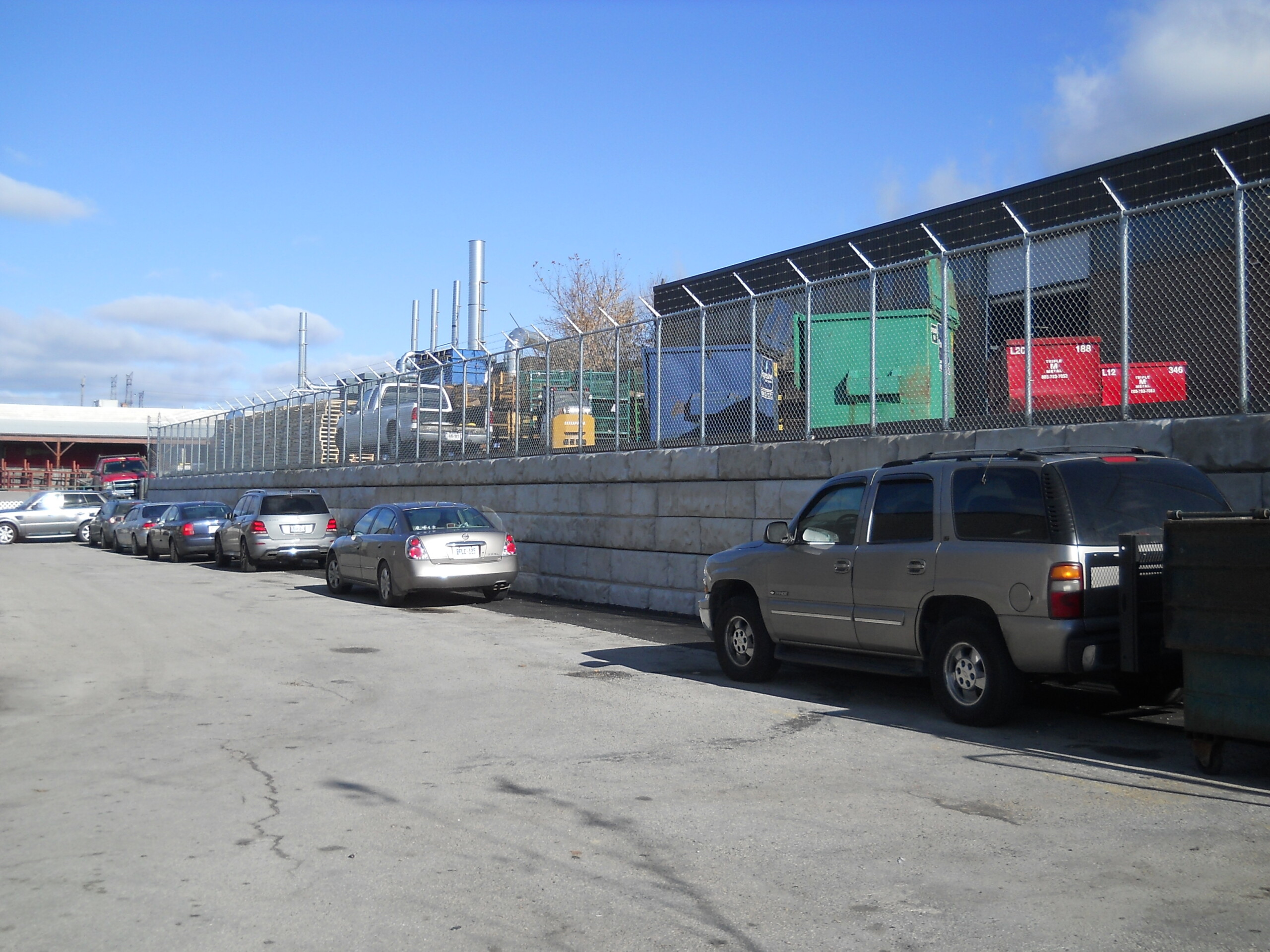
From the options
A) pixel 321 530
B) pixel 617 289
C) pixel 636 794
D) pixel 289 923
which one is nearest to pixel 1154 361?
pixel 636 794

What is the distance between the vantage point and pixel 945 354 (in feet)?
41.0

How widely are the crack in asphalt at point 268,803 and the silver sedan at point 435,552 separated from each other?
856cm

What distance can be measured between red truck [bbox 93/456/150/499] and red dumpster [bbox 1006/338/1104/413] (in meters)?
44.9

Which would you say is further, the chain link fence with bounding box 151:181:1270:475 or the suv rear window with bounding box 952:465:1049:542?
the chain link fence with bounding box 151:181:1270:475

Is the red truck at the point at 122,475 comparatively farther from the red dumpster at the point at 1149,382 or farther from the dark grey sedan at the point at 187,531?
the red dumpster at the point at 1149,382

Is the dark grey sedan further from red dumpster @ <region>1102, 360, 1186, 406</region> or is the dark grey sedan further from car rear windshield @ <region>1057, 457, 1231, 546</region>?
car rear windshield @ <region>1057, 457, 1231, 546</region>

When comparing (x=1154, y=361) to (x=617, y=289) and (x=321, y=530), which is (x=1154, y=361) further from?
(x=617, y=289)

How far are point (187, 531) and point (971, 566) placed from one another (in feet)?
79.4

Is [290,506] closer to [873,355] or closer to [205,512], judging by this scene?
[205,512]

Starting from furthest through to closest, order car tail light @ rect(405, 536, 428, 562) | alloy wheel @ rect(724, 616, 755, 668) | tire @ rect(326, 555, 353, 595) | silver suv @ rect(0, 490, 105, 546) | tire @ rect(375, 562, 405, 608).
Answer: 1. silver suv @ rect(0, 490, 105, 546)
2. tire @ rect(326, 555, 353, 595)
3. tire @ rect(375, 562, 405, 608)
4. car tail light @ rect(405, 536, 428, 562)
5. alloy wheel @ rect(724, 616, 755, 668)

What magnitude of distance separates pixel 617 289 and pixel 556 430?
39931mm

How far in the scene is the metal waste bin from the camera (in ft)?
20.7

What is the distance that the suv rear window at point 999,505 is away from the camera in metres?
7.75

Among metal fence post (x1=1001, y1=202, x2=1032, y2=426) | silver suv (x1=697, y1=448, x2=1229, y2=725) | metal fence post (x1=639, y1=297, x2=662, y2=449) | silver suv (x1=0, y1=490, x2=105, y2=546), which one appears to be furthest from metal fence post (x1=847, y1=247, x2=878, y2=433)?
silver suv (x1=0, y1=490, x2=105, y2=546)
